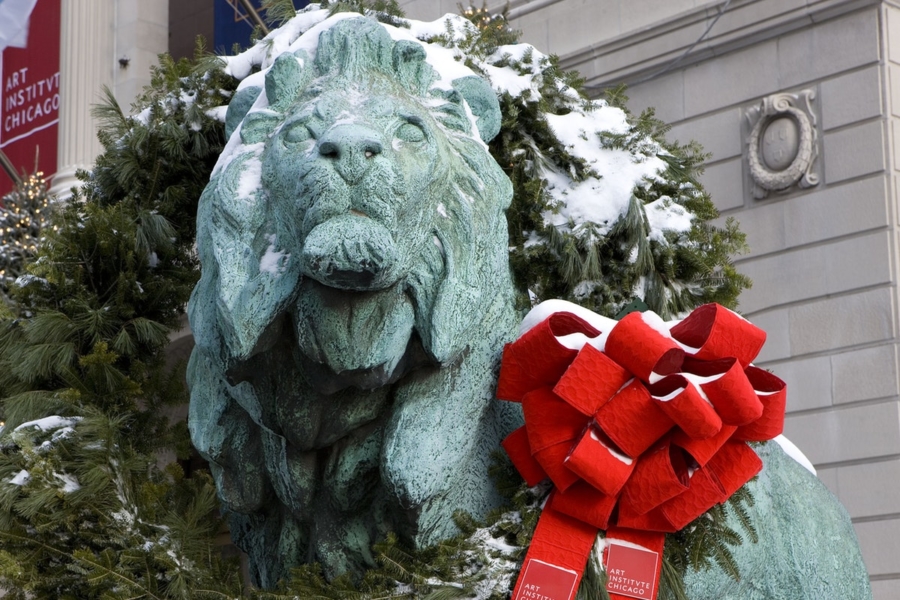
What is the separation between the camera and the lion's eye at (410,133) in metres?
2.42

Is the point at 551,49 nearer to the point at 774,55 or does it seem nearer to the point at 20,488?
the point at 774,55

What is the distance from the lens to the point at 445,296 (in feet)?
7.91

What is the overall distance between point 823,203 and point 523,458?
856 centimetres

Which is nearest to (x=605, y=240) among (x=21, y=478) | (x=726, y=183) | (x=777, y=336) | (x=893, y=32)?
(x=21, y=478)

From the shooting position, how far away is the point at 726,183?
1118 cm

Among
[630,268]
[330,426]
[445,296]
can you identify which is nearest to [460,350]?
[445,296]

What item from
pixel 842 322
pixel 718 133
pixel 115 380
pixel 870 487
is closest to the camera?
pixel 115 380

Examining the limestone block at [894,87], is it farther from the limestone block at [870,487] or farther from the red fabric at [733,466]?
the red fabric at [733,466]

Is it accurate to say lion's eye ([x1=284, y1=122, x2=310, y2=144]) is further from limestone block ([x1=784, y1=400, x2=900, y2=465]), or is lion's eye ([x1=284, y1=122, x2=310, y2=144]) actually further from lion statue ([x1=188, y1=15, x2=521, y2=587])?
limestone block ([x1=784, y1=400, x2=900, y2=465])

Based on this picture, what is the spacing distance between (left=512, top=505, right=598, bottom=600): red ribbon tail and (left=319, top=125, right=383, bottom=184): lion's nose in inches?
31.1

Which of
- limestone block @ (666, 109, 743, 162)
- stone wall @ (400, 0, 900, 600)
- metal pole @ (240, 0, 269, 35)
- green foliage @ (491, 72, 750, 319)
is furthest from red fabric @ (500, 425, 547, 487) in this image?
limestone block @ (666, 109, 743, 162)

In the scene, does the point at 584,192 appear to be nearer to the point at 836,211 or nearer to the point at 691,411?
the point at 691,411

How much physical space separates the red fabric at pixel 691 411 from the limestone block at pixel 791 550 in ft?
1.20

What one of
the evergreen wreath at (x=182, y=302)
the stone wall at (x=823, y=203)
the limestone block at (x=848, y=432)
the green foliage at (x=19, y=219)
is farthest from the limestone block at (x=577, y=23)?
the evergreen wreath at (x=182, y=302)
